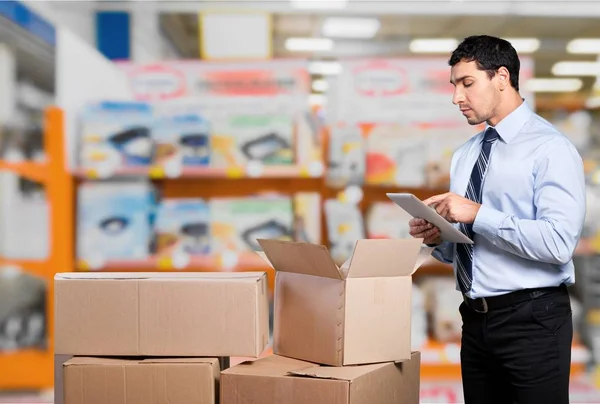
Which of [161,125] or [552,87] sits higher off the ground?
[552,87]

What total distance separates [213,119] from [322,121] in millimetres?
565

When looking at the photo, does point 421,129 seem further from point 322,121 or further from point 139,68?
point 139,68

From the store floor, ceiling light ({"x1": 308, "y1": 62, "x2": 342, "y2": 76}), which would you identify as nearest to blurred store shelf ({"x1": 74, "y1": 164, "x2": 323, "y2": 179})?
ceiling light ({"x1": 308, "y1": 62, "x2": 342, "y2": 76})

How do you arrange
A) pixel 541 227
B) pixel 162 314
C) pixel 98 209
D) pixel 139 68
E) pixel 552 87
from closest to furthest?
pixel 541 227 < pixel 162 314 < pixel 98 209 < pixel 139 68 < pixel 552 87

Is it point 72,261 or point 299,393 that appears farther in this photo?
point 72,261

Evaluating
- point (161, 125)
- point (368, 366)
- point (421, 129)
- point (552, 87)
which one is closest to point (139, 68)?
point (161, 125)

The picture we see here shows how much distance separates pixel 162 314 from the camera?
6.05 ft

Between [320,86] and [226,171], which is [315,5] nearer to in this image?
[320,86]

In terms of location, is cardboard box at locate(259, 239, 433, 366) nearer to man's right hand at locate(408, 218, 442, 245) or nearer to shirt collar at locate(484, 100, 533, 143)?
man's right hand at locate(408, 218, 442, 245)

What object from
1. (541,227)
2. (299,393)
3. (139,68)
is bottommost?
(299,393)

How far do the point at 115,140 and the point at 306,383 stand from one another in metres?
2.16

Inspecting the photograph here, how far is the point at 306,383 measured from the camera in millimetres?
1713

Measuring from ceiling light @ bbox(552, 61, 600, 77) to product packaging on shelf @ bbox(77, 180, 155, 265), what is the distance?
3986 millimetres

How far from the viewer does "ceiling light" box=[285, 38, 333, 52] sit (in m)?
4.36
